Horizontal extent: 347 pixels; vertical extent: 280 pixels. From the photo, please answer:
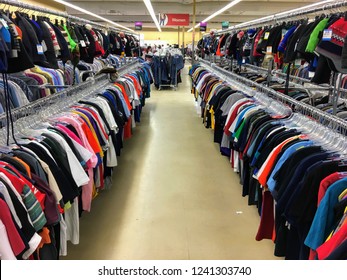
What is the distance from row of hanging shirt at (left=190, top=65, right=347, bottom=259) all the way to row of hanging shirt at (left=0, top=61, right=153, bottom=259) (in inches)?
52.7

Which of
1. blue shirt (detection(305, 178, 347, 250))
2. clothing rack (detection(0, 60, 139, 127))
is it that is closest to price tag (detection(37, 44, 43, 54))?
clothing rack (detection(0, 60, 139, 127))

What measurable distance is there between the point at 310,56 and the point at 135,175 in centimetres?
268

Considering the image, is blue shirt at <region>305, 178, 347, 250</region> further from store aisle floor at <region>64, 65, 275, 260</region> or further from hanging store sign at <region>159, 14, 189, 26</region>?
hanging store sign at <region>159, 14, 189, 26</region>

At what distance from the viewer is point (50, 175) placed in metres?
1.95

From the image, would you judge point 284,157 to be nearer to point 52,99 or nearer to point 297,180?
point 297,180

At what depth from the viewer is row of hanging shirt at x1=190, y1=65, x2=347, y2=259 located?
1.59 metres

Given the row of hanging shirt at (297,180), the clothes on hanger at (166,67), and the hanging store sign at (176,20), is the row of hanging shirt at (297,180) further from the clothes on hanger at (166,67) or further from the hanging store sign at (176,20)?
the hanging store sign at (176,20)

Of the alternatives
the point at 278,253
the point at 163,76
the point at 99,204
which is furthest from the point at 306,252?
the point at 163,76

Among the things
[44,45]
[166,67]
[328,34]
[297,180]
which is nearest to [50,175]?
[297,180]

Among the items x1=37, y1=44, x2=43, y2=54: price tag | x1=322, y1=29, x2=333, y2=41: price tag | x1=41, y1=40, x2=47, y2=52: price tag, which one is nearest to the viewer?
x1=322, y1=29, x2=333, y2=41: price tag

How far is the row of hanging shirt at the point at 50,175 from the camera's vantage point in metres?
1.55

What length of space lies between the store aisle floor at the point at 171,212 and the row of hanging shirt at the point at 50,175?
0.48 m

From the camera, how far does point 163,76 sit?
12.6 m

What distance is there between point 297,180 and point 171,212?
1.89 metres
